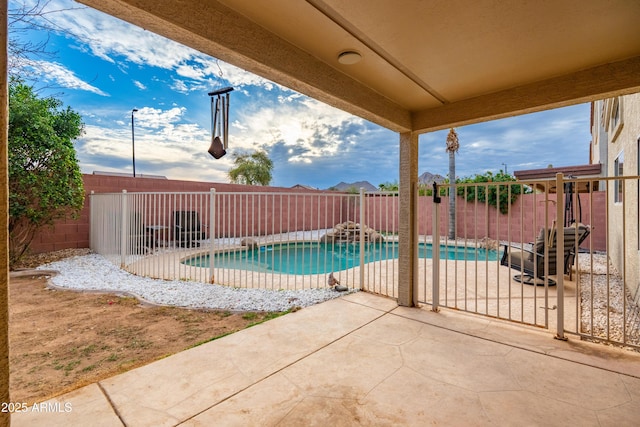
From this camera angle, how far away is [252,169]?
21406 millimetres

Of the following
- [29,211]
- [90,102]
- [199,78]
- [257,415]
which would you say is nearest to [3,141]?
[257,415]

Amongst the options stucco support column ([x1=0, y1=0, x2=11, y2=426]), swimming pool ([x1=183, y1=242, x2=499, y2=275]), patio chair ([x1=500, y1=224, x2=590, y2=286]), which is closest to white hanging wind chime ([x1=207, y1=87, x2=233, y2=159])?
swimming pool ([x1=183, y1=242, x2=499, y2=275])

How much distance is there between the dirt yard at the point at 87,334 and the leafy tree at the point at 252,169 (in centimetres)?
1761

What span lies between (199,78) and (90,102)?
386cm

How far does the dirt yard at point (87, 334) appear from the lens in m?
2.17

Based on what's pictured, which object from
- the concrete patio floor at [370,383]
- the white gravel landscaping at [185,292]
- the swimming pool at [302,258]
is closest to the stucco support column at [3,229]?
the concrete patio floor at [370,383]

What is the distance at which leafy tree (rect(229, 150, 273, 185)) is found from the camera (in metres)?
21.4

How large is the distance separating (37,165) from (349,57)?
6823mm

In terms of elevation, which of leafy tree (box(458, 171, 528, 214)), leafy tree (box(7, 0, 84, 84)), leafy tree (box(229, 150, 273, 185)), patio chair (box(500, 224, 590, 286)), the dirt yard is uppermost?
leafy tree (box(229, 150, 273, 185))

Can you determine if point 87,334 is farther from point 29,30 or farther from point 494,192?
point 494,192

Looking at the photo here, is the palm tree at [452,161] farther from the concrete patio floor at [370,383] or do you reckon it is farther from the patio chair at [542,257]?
the concrete patio floor at [370,383]

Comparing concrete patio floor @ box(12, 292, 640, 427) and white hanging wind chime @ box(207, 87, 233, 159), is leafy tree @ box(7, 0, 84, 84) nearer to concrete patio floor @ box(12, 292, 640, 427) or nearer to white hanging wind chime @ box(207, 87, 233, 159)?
white hanging wind chime @ box(207, 87, 233, 159)

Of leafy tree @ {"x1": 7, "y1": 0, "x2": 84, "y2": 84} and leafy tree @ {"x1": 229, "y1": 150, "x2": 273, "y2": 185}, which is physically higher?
leafy tree @ {"x1": 229, "y1": 150, "x2": 273, "y2": 185}

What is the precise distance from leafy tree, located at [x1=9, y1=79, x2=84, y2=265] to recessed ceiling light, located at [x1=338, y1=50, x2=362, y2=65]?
20.5 ft
